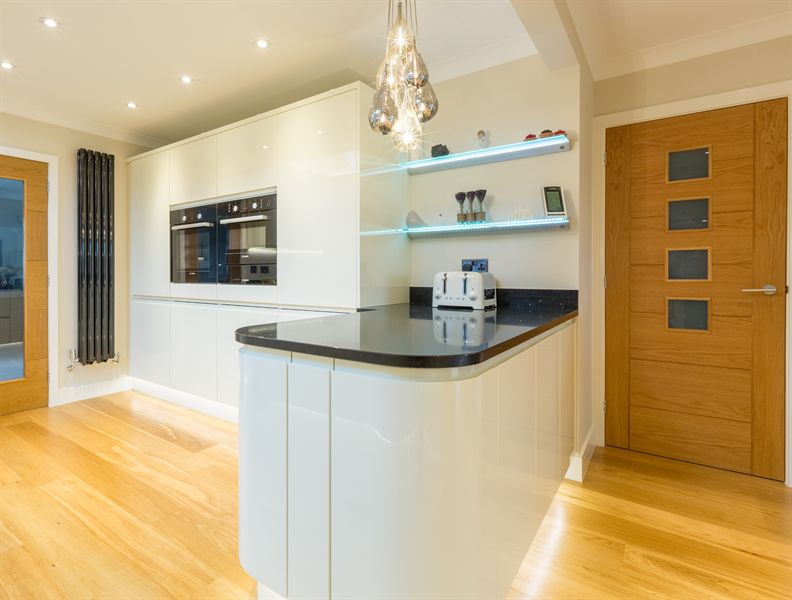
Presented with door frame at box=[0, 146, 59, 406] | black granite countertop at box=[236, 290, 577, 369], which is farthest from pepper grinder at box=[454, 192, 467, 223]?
door frame at box=[0, 146, 59, 406]

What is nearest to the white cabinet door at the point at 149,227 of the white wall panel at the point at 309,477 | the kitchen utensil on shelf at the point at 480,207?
the kitchen utensil on shelf at the point at 480,207

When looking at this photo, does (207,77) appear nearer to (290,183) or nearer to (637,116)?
(290,183)

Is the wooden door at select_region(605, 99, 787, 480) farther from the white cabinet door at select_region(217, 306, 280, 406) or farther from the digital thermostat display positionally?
the white cabinet door at select_region(217, 306, 280, 406)

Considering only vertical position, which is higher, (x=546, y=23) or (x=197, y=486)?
(x=546, y=23)

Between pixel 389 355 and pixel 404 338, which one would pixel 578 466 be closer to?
pixel 404 338

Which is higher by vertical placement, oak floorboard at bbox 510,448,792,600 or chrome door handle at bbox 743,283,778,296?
chrome door handle at bbox 743,283,778,296

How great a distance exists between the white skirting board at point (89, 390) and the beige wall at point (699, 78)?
4559 millimetres

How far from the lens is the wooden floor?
1.56m

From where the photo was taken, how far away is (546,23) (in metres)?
1.91

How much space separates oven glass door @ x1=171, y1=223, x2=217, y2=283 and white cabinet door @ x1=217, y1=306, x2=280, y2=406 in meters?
0.34

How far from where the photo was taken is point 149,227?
12.6 feet

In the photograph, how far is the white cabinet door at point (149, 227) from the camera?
12.1 ft

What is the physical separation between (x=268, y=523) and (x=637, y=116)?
9.52ft

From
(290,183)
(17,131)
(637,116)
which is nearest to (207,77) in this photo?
(290,183)
